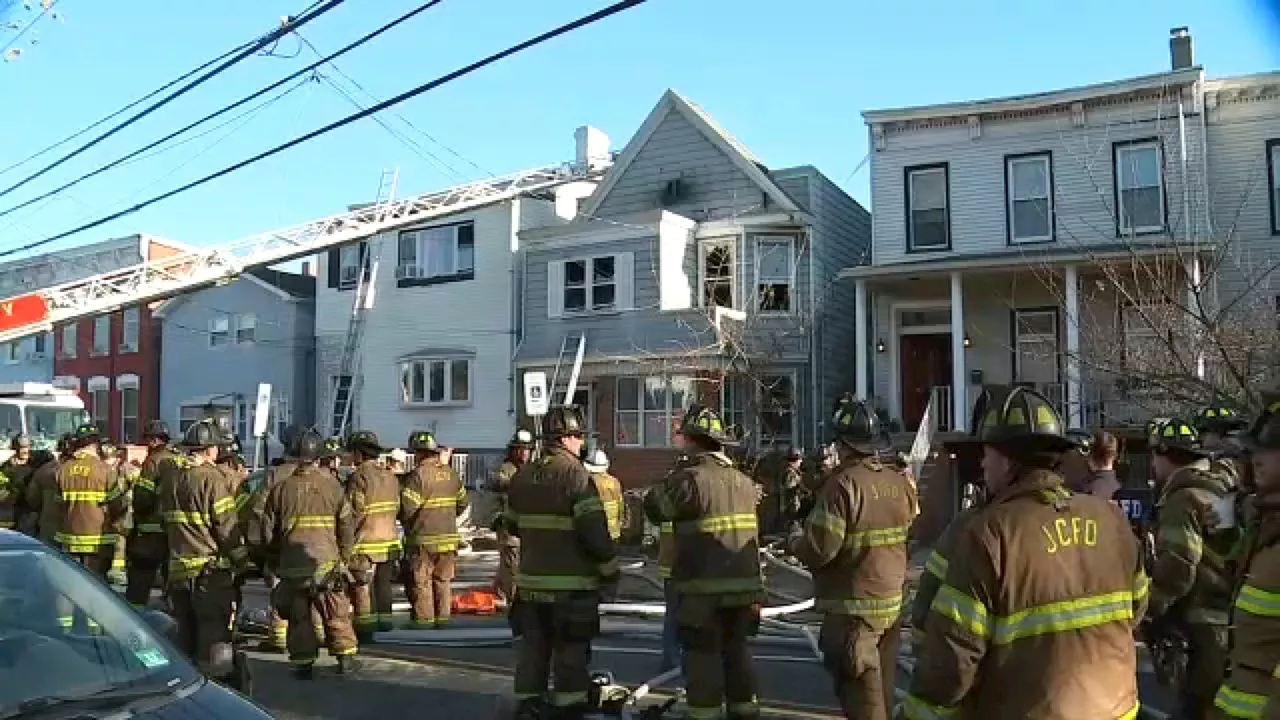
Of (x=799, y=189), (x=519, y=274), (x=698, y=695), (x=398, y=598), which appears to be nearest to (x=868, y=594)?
(x=698, y=695)

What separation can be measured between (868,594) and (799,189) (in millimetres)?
19291

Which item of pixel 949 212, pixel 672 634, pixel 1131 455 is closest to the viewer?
pixel 672 634

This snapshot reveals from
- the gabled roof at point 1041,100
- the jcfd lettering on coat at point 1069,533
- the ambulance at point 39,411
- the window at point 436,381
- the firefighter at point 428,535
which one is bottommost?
the firefighter at point 428,535

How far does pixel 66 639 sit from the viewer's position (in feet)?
13.5

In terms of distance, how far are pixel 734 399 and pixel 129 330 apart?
21306 mm

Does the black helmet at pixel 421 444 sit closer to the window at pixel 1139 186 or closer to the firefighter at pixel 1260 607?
the firefighter at pixel 1260 607

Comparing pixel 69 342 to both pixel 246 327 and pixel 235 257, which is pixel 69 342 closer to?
pixel 246 327

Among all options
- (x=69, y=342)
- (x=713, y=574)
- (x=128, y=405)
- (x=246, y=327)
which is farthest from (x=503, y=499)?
(x=69, y=342)

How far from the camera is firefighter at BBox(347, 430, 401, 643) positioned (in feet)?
31.9

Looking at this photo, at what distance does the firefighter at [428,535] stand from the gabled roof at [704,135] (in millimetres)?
14593

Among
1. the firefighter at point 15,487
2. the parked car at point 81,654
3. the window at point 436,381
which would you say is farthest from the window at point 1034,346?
the parked car at point 81,654

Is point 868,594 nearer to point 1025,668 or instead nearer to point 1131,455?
point 1025,668

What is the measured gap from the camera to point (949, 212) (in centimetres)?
2156

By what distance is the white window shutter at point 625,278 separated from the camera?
965 inches
